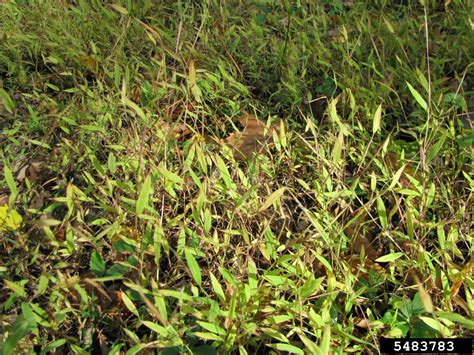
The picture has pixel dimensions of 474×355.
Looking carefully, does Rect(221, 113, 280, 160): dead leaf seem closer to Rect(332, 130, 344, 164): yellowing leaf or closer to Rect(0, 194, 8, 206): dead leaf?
Rect(332, 130, 344, 164): yellowing leaf

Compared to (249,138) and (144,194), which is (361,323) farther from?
(249,138)

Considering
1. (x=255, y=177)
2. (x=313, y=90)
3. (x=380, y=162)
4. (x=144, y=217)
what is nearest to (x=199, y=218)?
(x=144, y=217)

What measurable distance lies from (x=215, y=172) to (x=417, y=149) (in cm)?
57

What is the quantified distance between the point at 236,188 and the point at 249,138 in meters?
0.33

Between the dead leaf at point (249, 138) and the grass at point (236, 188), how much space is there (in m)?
0.04

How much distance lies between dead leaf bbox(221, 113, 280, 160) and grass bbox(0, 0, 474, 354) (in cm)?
4

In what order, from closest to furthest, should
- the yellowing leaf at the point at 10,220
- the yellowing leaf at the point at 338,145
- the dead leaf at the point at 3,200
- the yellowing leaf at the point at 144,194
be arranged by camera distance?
the yellowing leaf at the point at 144,194, the yellowing leaf at the point at 338,145, the yellowing leaf at the point at 10,220, the dead leaf at the point at 3,200

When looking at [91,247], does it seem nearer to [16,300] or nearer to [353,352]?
[16,300]

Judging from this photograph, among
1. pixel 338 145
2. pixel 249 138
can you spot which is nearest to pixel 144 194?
pixel 338 145

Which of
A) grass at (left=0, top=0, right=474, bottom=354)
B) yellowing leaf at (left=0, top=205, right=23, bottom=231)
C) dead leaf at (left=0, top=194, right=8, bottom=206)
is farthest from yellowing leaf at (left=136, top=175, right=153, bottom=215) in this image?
dead leaf at (left=0, top=194, right=8, bottom=206)

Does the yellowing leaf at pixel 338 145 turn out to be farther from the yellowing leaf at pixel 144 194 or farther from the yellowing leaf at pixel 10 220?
the yellowing leaf at pixel 10 220

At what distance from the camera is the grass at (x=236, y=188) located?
1143 mm

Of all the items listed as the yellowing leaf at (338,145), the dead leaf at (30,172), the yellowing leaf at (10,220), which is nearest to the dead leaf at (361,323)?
the yellowing leaf at (338,145)

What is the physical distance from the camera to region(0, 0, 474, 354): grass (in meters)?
1.14
